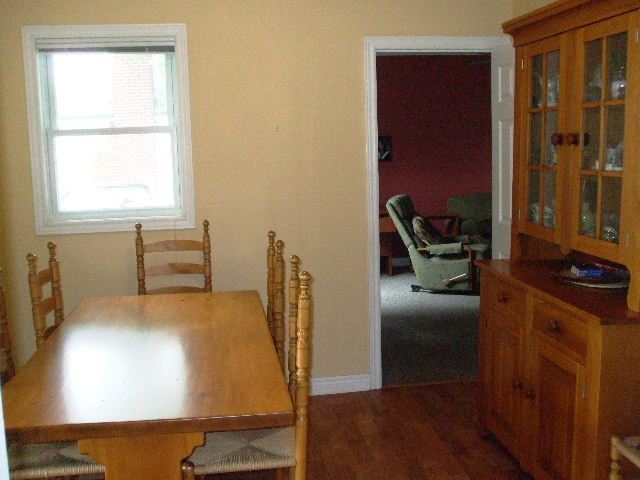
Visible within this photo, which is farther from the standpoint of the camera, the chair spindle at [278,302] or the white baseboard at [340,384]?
the white baseboard at [340,384]

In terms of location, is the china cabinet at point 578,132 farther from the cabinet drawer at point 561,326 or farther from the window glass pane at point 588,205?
the cabinet drawer at point 561,326

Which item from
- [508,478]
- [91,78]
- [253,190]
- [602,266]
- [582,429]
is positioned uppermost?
[91,78]

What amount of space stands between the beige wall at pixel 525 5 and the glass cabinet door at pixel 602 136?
0.98 meters

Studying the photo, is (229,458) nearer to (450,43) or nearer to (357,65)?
(357,65)

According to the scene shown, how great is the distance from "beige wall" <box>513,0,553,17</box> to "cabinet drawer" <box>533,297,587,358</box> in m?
1.68

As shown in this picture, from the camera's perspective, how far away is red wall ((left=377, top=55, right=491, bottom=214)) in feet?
26.6

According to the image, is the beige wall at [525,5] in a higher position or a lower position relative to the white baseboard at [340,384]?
higher

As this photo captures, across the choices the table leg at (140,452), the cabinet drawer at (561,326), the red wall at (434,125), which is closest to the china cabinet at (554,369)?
the cabinet drawer at (561,326)

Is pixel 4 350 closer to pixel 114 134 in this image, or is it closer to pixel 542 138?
pixel 114 134

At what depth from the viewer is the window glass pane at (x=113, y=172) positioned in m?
4.02

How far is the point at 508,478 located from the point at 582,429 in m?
0.71

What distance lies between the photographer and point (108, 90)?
13.2 ft

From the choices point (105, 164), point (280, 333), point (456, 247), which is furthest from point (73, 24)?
point (456, 247)

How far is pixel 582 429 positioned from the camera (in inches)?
99.7
